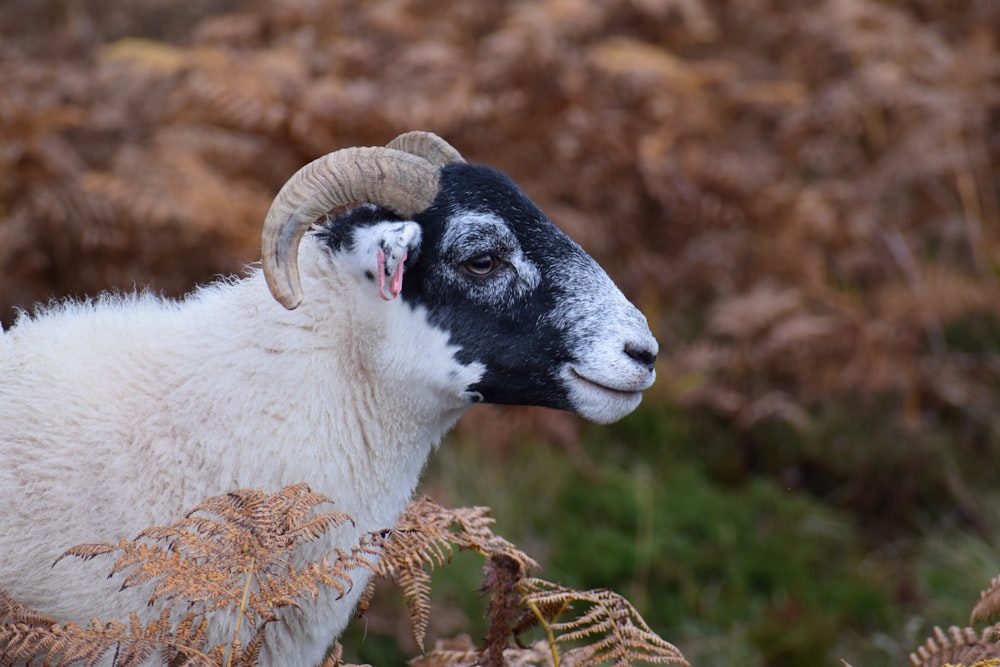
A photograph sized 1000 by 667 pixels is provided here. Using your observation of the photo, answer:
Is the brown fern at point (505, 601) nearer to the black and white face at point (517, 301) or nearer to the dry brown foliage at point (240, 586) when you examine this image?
the dry brown foliage at point (240, 586)

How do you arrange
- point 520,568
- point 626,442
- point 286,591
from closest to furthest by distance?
point 286,591 → point 520,568 → point 626,442

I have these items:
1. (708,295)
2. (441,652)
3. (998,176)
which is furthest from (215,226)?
(998,176)

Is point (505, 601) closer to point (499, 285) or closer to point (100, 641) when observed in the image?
point (499, 285)

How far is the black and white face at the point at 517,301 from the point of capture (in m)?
3.62

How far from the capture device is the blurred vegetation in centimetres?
693

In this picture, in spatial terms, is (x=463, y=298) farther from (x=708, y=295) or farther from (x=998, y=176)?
(x=998, y=176)

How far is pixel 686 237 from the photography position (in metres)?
8.70

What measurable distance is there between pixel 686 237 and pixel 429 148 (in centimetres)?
506

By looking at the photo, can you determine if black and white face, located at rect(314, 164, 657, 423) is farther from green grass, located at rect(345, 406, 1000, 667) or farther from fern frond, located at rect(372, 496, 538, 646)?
green grass, located at rect(345, 406, 1000, 667)

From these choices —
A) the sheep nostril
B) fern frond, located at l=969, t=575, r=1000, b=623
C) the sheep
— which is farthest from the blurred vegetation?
the sheep nostril

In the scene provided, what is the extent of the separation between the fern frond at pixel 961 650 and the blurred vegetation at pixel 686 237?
8.68 feet

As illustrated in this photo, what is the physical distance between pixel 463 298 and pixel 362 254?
1.22ft

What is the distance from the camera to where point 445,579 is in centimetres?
663

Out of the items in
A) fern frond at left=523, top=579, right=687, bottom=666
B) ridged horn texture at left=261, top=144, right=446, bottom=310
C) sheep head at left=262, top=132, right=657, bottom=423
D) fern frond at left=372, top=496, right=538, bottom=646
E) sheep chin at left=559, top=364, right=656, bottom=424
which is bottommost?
fern frond at left=523, top=579, right=687, bottom=666
